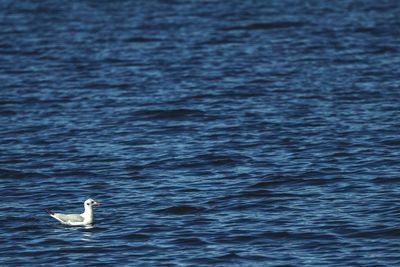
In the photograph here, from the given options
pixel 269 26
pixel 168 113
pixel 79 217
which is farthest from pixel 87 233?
pixel 269 26

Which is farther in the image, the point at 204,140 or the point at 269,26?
the point at 269,26

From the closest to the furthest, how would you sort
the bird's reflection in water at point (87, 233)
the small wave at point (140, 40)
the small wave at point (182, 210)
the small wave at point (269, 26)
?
Result: 1. the bird's reflection in water at point (87, 233)
2. the small wave at point (182, 210)
3. the small wave at point (140, 40)
4. the small wave at point (269, 26)

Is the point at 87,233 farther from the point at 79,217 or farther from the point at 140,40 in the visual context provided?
the point at 140,40

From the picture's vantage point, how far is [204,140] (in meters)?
37.4

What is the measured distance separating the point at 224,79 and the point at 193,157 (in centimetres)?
1492

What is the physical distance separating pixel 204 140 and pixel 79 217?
35.6ft

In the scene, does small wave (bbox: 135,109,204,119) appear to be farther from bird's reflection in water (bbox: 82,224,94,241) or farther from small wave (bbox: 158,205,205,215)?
Result: bird's reflection in water (bbox: 82,224,94,241)

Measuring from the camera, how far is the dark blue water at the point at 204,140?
85.7ft

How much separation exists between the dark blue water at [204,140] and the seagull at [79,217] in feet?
0.73

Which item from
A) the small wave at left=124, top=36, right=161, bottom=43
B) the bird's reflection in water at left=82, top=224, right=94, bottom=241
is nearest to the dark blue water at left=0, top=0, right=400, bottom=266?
the bird's reflection in water at left=82, top=224, right=94, bottom=241

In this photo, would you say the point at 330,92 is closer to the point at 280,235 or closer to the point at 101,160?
the point at 101,160

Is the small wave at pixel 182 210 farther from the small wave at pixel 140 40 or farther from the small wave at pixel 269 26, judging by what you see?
the small wave at pixel 269 26

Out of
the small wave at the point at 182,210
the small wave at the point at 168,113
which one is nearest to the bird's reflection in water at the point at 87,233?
the small wave at the point at 182,210

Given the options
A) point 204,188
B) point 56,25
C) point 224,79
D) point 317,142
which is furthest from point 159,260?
point 56,25
